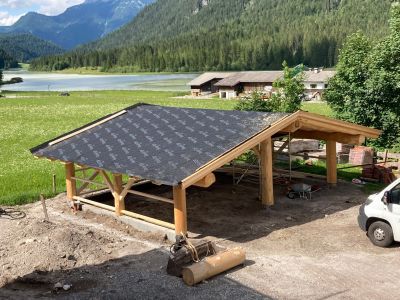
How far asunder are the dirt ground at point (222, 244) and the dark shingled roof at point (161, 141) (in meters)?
2.17

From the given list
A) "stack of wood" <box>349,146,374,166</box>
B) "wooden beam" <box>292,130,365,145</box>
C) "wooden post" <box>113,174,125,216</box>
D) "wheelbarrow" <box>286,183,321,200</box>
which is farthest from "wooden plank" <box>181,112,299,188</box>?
"stack of wood" <box>349,146,374,166</box>

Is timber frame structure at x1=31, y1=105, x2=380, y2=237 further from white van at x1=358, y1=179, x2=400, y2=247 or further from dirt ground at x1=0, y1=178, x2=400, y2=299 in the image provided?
white van at x1=358, y1=179, x2=400, y2=247

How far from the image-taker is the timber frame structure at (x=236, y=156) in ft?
47.8

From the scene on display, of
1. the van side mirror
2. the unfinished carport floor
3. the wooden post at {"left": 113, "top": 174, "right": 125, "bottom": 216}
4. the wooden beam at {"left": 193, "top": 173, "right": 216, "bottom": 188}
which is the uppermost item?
the wooden beam at {"left": 193, "top": 173, "right": 216, "bottom": 188}

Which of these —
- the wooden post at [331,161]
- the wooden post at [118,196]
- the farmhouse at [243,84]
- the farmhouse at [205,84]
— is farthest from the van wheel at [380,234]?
the farmhouse at [205,84]

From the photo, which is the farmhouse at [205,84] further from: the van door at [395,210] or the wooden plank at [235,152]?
the van door at [395,210]

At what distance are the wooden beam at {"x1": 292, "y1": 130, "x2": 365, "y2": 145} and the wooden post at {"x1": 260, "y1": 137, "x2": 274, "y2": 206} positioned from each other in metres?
3.58

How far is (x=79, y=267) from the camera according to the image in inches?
526

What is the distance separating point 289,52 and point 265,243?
605 feet

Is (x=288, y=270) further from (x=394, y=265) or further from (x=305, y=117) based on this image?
(x=305, y=117)

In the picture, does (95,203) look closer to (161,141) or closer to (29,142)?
(161,141)

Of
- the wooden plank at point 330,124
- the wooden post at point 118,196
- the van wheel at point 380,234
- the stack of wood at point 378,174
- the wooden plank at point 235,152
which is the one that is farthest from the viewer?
the stack of wood at point 378,174

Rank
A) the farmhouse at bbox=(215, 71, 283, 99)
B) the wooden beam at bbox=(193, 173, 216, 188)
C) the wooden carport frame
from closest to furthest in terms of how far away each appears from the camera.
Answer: the wooden beam at bbox=(193, 173, 216, 188), the wooden carport frame, the farmhouse at bbox=(215, 71, 283, 99)

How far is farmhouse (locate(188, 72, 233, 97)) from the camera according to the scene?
335 ft
